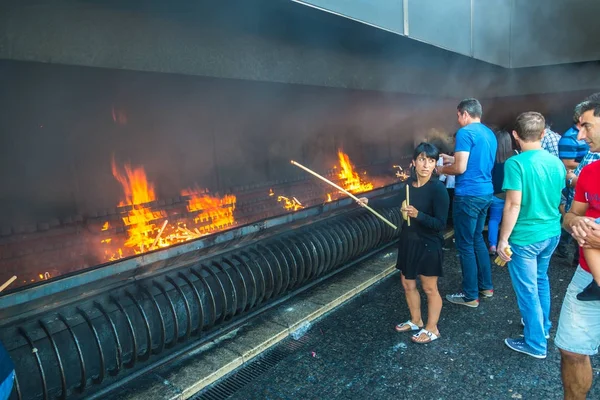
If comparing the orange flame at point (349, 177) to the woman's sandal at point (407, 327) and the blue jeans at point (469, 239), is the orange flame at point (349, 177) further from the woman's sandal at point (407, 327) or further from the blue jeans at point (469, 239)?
the woman's sandal at point (407, 327)

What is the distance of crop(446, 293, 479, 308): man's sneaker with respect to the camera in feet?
14.5

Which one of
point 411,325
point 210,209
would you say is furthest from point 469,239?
point 210,209

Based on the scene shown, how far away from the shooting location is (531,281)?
335 centimetres

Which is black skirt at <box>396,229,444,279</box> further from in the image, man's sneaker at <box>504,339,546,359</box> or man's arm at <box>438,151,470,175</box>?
man's arm at <box>438,151,470,175</box>

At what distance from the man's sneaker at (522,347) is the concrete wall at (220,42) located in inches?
135

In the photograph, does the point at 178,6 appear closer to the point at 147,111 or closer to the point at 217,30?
A: the point at 217,30

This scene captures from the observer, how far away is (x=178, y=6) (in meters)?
3.52

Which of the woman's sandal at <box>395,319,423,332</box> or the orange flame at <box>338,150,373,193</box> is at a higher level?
the orange flame at <box>338,150,373,193</box>

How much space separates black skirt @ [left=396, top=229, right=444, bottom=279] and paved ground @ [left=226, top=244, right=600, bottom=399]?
28.5 inches

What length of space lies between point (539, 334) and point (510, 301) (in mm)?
1172

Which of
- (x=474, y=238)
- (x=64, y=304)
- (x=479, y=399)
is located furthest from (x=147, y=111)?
(x=479, y=399)

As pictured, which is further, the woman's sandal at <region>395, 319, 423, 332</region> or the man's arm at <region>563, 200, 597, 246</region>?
the woman's sandal at <region>395, 319, 423, 332</region>

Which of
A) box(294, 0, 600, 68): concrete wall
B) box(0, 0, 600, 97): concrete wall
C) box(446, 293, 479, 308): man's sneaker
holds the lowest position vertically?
box(446, 293, 479, 308): man's sneaker

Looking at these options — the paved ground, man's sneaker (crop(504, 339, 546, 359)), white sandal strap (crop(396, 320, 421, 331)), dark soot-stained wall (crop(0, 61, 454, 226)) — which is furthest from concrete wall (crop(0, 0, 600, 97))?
man's sneaker (crop(504, 339, 546, 359))
